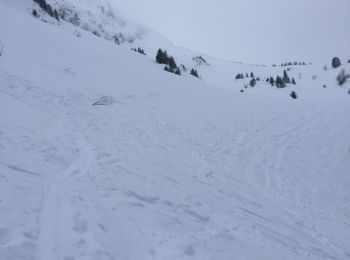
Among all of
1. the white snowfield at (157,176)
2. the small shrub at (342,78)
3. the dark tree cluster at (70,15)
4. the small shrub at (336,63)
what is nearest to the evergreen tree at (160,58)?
the white snowfield at (157,176)

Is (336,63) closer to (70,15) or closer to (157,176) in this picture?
(157,176)

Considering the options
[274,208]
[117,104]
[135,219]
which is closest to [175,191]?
[135,219]

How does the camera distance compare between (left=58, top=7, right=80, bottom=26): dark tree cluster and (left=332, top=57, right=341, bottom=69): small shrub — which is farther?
(left=58, top=7, right=80, bottom=26): dark tree cluster

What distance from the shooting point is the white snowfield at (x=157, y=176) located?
5527 millimetres

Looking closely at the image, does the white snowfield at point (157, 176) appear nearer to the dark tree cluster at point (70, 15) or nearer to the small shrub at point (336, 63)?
the small shrub at point (336, 63)

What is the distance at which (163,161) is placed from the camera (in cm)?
1039

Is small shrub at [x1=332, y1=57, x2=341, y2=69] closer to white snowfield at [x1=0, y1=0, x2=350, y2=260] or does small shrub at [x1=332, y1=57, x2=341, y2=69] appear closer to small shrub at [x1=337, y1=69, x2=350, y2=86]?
small shrub at [x1=337, y1=69, x2=350, y2=86]

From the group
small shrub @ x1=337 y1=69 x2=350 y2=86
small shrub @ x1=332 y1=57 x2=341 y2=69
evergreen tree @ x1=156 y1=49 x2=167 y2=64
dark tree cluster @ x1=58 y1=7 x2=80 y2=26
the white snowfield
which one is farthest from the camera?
dark tree cluster @ x1=58 y1=7 x2=80 y2=26

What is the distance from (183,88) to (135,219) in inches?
824

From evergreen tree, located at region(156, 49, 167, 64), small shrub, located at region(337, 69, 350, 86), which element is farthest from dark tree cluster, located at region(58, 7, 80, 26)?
small shrub, located at region(337, 69, 350, 86)

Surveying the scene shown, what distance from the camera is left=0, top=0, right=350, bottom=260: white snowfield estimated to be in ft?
18.1

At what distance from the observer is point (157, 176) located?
886cm

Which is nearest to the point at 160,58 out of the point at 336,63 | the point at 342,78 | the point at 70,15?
the point at 342,78

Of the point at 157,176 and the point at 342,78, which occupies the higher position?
the point at 342,78
